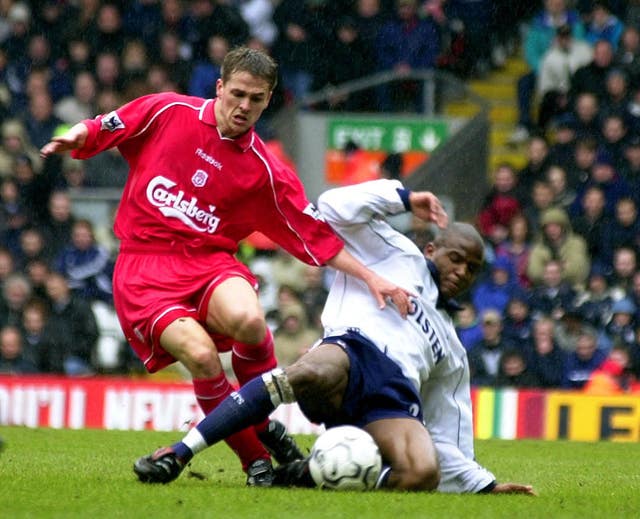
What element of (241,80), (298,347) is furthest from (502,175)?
(241,80)

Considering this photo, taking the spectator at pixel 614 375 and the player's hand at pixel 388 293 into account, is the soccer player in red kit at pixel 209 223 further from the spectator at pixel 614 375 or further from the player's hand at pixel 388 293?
the spectator at pixel 614 375

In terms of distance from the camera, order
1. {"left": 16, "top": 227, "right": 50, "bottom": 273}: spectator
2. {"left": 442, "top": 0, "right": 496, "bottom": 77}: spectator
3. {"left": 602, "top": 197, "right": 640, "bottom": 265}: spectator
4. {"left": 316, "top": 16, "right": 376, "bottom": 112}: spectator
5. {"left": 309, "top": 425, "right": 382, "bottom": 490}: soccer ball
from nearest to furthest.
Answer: {"left": 309, "top": 425, "right": 382, "bottom": 490}: soccer ball < {"left": 602, "top": 197, "right": 640, "bottom": 265}: spectator < {"left": 16, "top": 227, "right": 50, "bottom": 273}: spectator < {"left": 316, "top": 16, "right": 376, "bottom": 112}: spectator < {"left": 442, "top": 0, "right": 496, "bottom": 77}: spectator

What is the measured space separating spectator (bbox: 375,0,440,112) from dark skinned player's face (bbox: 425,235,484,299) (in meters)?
10.1

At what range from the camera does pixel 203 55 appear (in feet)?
59.7

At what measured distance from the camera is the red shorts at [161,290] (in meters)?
7.64

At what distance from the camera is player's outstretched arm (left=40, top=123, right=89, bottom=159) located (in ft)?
25.0

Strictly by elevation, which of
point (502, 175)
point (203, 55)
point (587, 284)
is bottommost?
point (587, 284)

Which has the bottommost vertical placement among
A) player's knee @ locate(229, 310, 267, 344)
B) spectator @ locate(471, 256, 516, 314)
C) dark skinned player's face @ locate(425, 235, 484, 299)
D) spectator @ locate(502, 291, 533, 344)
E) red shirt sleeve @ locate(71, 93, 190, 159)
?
A: spectator @ locate(502, 291, 533, 344)

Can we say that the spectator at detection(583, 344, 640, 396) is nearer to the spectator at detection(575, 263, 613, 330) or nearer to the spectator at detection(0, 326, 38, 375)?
the spectator at detection(575, 263, 613, 330)

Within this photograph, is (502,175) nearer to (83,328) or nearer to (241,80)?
(83,328)

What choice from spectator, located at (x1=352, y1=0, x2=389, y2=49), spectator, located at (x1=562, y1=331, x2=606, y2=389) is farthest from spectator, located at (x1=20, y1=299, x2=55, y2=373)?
spectator, located at (x1=352, y1=0, x2=389, y2=49)

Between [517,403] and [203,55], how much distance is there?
665 centimetres

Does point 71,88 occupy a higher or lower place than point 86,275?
higher

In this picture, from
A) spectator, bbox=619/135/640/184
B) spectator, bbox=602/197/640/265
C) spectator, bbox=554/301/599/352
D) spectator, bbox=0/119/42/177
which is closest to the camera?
spectator, bbox=554/301/599/352
